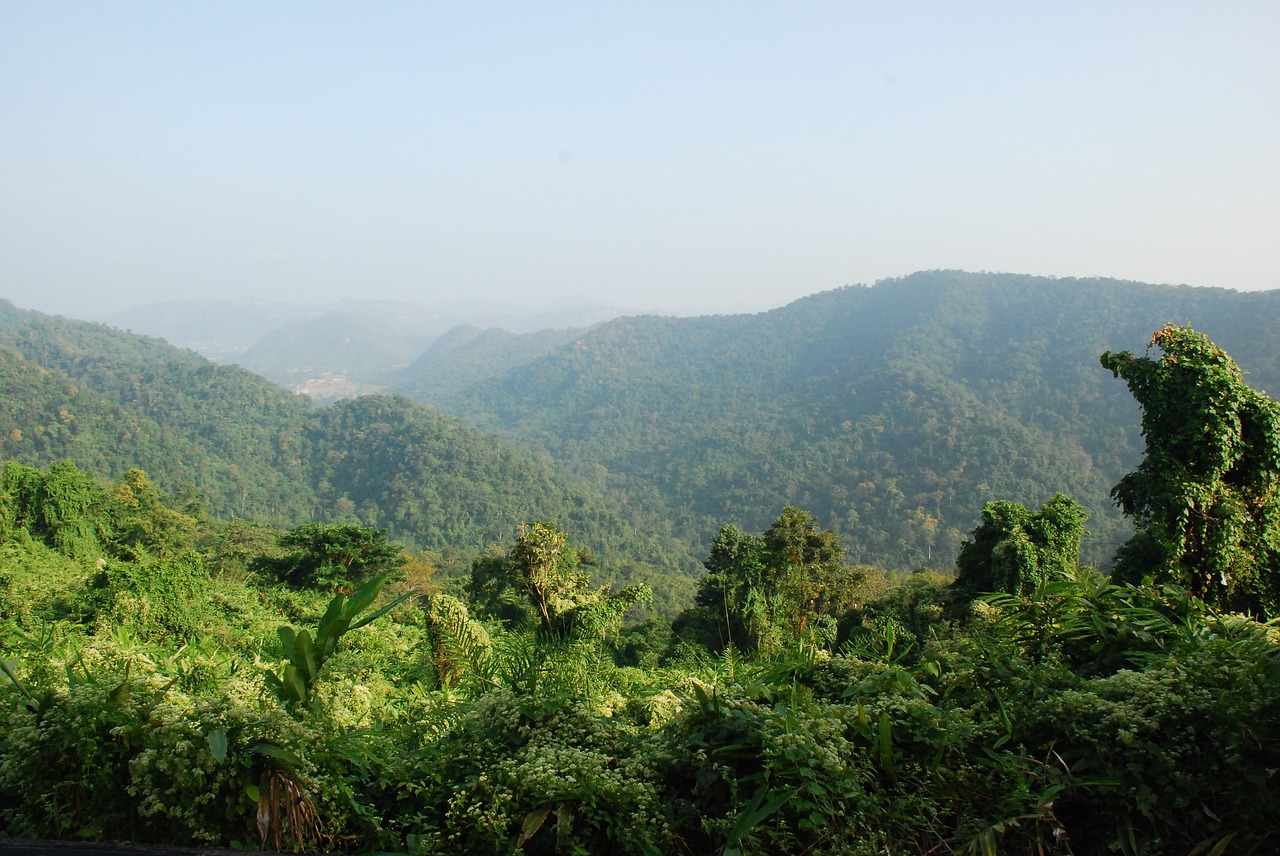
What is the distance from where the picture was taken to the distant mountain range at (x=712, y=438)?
56.4 metres

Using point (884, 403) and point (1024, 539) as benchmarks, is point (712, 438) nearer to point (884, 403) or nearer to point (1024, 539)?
point (884, 403)

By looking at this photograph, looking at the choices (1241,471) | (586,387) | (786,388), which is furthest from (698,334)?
(1241,471)

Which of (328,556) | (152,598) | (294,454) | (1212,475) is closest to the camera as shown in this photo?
(1212,475)

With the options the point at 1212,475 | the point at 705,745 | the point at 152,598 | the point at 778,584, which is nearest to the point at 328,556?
the point at 152,598

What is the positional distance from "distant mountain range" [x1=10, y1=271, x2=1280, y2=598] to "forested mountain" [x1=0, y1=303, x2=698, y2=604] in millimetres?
234

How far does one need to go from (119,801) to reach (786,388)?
370 ft

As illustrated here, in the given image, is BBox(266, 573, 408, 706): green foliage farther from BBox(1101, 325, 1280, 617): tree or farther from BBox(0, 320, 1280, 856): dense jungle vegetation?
BBox(1101, 325, 1280, 617): tree

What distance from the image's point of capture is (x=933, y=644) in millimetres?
2070

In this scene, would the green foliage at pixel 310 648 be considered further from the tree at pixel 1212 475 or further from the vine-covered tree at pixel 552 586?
the vine-covered tree at pixel 552 586

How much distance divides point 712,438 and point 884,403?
22340mm

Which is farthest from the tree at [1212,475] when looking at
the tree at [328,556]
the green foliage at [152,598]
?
the tree at [328,556]

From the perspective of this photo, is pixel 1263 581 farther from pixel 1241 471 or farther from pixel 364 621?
pixel 364 621

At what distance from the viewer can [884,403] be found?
8356 cm

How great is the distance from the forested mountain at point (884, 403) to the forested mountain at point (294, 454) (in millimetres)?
14879
